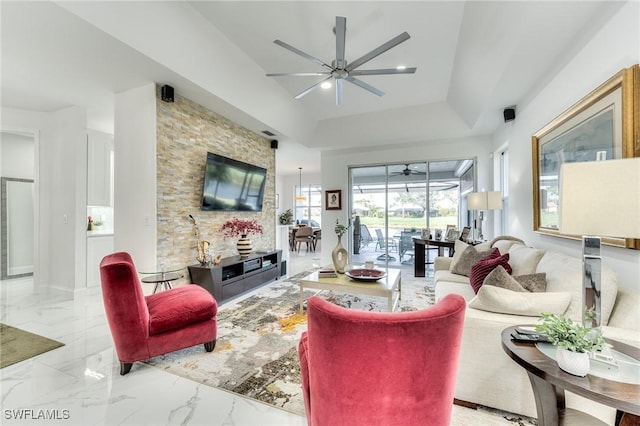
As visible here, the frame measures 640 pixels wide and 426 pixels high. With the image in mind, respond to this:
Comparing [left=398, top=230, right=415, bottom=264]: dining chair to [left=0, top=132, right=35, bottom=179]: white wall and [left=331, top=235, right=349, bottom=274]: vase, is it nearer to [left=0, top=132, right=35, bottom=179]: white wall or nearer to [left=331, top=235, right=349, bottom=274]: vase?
[left=331, top=235, right=349, bottom=274]: vase

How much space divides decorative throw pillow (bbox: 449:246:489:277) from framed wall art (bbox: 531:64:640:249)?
644 mm

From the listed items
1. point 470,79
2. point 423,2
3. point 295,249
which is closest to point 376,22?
point 423,2

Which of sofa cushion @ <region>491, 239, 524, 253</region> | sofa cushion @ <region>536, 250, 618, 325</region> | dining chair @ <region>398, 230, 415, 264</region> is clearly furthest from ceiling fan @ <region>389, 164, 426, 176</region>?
sofa cushion @ <region>536, 250, 618, 325</region>

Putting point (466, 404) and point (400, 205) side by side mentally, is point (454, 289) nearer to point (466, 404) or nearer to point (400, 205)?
point (466, 404)

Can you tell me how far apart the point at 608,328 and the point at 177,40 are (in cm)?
409

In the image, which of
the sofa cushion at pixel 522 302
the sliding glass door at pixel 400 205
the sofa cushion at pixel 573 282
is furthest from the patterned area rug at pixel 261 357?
the sliding glass door at pixel 400 205

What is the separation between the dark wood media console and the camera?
343 cm

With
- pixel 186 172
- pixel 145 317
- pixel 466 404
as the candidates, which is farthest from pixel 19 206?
pixel 466 404

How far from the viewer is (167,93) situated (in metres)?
3.16

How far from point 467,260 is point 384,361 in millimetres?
2781

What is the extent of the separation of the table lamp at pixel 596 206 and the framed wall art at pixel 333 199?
528 centimetres

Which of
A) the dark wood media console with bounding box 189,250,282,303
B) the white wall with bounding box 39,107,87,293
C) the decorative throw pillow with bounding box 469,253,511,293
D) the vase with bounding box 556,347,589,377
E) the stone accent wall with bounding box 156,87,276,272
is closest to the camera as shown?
the vase with bounding box 556,347,589,377

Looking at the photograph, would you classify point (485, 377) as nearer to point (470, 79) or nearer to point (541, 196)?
point (541, 196)

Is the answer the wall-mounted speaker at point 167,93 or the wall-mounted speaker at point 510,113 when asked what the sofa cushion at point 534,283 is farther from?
the wall-mounted speaker at point 167,93
